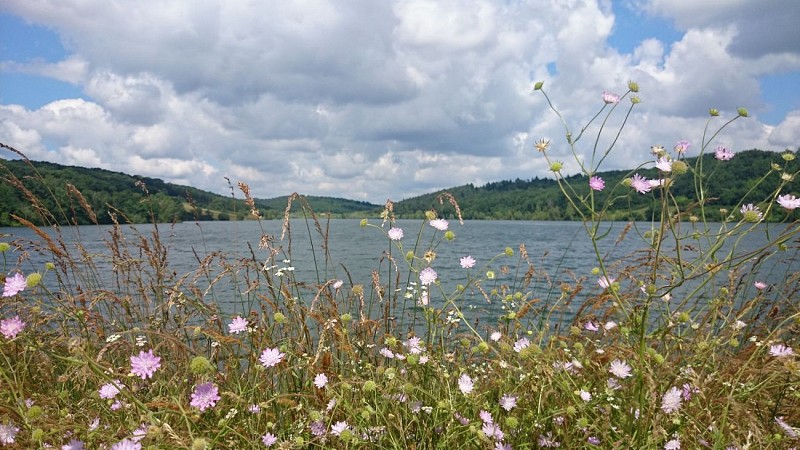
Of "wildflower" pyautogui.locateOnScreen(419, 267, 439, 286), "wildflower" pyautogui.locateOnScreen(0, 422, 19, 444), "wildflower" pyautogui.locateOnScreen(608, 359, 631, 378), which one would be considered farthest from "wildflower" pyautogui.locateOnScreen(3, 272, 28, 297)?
"wildflower" pyautogui.locateOnScreen(608, 359, 631, 378)

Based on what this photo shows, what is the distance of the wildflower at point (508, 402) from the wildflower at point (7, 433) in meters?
1.92

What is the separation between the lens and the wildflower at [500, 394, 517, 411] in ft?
6.83

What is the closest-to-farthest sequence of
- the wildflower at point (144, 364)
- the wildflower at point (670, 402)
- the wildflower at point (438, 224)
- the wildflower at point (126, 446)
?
1. the wildflower at point (126, 446)
2. the wildflower at point (144, 364)
3. the wildflower at point (670, 402)
4. the wildflower at point (438, 224)

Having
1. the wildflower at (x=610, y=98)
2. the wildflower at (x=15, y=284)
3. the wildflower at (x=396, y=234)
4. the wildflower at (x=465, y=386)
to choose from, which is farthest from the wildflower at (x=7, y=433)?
the wildflower at (x=610, y=98)

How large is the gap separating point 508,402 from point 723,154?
195 centimetres

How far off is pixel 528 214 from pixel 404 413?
475 feet

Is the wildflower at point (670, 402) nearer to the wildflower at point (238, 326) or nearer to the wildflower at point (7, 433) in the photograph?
the wildflower at point (238, 326)

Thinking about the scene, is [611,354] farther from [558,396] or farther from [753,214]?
[753,214]

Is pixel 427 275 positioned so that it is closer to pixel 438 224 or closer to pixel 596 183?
pixel 438 224

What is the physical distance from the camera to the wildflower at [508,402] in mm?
2080

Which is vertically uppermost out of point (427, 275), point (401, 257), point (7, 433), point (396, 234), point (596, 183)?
point (596, 183)

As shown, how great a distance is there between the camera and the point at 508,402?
2098mm

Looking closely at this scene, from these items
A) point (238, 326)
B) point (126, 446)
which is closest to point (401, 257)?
point (238, 326)

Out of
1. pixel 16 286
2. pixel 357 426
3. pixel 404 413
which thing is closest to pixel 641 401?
pixel 404 413
